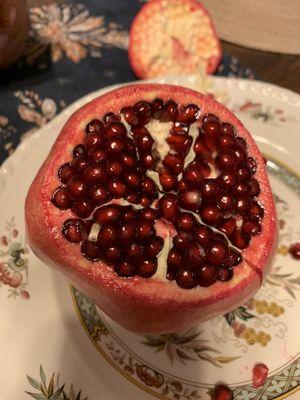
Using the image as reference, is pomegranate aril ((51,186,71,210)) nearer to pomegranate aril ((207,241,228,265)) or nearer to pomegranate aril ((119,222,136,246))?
pomegranate aril ((119,222,136,246))

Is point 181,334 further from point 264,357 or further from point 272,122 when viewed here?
point 272,122

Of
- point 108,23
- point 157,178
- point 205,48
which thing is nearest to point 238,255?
point 157,178

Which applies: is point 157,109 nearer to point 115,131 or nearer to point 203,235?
point 115,131

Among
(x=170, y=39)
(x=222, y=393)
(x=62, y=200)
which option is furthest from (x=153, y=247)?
(x=170, y=39)

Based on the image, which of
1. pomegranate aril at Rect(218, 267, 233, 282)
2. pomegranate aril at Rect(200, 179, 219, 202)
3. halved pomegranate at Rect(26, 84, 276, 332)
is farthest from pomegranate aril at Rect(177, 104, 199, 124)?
pomegranate aril at Rect(218, 267, 233, 282)

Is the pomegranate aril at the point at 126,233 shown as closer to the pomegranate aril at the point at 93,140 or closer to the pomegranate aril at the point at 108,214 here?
the pomegranate aril at the point at 108,214
